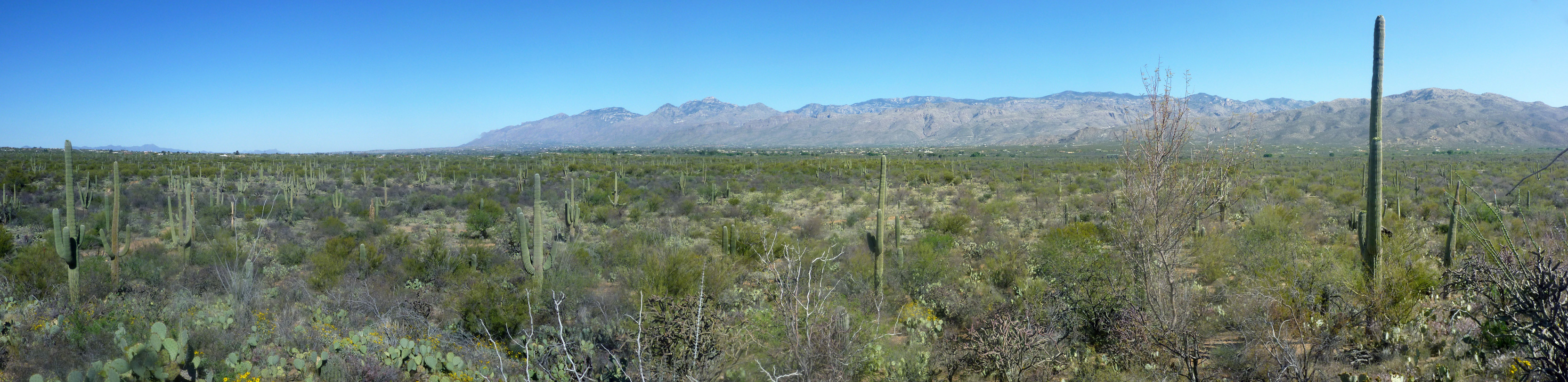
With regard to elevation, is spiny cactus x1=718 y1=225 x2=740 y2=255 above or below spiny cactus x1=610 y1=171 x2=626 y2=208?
below

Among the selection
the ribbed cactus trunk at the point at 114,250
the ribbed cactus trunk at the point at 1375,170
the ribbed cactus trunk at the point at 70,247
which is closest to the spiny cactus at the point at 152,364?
the ribbed cactus trunk at the point at 70,247

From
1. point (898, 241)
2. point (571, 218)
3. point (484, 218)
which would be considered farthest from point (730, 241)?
point (484, 218)

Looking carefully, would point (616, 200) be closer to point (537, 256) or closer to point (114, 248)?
point (537, 256)

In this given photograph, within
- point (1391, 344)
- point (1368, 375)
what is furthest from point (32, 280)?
point (1391, 344)

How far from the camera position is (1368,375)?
591cm

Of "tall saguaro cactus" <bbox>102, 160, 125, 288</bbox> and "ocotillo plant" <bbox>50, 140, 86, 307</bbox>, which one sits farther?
"tall saguaro cactus" <bbox>102, 160, 125, 288</bbox>

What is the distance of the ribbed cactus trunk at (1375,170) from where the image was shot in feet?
24.1

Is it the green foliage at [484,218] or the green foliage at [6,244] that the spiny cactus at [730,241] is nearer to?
the green foliage at [484,218]

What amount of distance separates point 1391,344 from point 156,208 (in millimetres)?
29046

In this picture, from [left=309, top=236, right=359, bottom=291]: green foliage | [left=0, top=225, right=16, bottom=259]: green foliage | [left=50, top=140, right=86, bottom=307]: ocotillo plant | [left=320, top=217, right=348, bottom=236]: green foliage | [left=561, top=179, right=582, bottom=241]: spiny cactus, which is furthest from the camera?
[left=320, top=217, right=348, bottom=236]: green foliage

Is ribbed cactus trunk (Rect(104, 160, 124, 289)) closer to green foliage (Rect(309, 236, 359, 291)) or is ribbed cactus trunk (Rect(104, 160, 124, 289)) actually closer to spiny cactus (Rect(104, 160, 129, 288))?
spiny cactus (Rect(104, 160, 129, 288))

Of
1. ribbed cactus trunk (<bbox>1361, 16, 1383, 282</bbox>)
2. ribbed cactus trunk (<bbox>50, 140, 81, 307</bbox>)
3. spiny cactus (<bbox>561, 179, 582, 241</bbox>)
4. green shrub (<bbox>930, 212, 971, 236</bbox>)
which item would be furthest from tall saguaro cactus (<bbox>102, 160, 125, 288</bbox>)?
ribbed cactus trunk (<bbox>1361, 16, 1383, 282</bbox>)

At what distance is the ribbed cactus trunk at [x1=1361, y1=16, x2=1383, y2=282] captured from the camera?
7.36 meters

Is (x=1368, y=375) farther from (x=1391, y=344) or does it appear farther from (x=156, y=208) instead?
(x=156, y=208)
